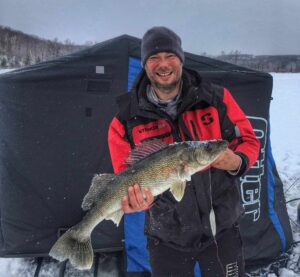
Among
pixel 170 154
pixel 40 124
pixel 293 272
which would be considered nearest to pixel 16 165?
pixel 40 124

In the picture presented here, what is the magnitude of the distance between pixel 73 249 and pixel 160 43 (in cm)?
175

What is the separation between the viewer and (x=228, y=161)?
2.40 metres

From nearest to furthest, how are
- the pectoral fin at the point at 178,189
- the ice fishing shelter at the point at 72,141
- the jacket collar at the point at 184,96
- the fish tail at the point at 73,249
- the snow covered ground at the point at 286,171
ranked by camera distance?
the pectoral fin at the point at 178,189 → the jacket collar at the point at 184,96 → the fish tail at the point at 73,249 → the ice fishing shelter at the point at 72,141 → the snow covered ground at the point at 286,171

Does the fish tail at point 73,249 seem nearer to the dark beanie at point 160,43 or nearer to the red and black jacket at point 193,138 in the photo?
the red and black jacket at point 193,138

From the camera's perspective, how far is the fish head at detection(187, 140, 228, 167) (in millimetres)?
2275

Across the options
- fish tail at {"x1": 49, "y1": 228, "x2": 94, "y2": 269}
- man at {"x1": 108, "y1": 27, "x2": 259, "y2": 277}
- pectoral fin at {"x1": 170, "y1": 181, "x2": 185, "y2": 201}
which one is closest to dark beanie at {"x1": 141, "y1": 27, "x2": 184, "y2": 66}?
man at {"x1": 108, "y1": 27, "x2": 259, "y2": 277}

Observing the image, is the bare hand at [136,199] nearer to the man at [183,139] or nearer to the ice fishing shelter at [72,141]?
the man at [183,139]

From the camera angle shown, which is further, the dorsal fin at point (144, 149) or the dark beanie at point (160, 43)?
the dark beanie at point (160, 43)

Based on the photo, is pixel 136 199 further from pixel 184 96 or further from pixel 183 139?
pixel 184 96

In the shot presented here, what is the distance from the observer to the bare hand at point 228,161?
2.36 meters

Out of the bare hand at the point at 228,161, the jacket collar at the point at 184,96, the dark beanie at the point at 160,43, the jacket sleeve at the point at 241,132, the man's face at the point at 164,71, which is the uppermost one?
the dark beanie at the point at 160,43

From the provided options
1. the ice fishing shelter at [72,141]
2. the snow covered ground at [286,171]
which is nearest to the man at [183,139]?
the ice fishing shelter at [72,141]

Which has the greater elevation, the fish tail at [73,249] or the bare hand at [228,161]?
the bare hand at [228,161]

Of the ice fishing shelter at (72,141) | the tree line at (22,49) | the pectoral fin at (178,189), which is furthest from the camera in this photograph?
the tree line at (22,49)
